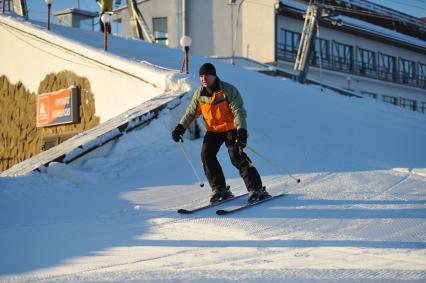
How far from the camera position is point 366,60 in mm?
37781

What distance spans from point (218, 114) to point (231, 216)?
1178mm

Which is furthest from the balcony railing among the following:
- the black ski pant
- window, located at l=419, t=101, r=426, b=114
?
the black ski pant

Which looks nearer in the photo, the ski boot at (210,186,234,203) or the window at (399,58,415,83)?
the ski boot at (210,186,234,203)

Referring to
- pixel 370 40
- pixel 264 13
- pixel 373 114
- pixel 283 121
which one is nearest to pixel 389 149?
pixel 283 121

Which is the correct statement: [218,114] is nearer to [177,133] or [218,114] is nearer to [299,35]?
[177,133]

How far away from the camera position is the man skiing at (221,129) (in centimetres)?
588

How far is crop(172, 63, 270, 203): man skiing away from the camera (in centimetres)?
588

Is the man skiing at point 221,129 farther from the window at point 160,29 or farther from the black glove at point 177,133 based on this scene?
the window at point 160,29

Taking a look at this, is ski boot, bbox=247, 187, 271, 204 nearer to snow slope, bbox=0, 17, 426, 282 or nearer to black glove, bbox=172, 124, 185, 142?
snow slope, bbox=0, 17, 426, 282

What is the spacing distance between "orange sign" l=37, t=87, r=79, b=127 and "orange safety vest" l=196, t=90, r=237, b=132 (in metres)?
7.64

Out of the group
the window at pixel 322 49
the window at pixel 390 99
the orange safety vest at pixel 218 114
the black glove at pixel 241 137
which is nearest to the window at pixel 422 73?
the window at pixel 390 99

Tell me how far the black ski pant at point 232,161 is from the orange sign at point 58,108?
7693mm

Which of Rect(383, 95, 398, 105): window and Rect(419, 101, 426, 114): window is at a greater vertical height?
Rect(383, 95, 398, 105): window

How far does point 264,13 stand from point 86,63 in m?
21.4
